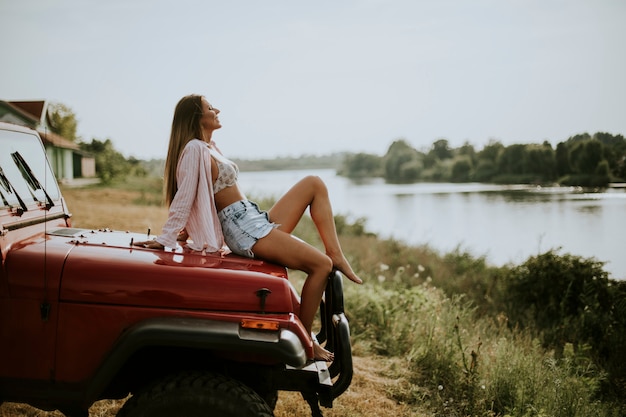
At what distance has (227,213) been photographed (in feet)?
11.8

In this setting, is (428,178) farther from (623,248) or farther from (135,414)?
(135,414)

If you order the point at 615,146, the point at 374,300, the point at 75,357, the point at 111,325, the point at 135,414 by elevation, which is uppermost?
the point at 615,146

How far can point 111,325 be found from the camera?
2.59m

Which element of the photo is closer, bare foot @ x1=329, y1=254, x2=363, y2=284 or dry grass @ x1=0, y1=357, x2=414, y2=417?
bare foot @ x1=329, y1=254, x2=363, y2=284

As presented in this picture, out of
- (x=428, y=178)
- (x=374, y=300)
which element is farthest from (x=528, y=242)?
(x=428, y=178)

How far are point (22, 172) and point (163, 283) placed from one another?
1433 millimetres

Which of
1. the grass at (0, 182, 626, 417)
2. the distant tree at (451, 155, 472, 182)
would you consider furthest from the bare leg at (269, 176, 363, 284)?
the distant tree at (451, 155, 472, 182)

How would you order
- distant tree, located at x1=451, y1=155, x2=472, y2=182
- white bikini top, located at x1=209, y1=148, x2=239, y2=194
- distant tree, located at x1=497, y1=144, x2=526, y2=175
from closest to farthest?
white bikini top, located at x1=209, y1=148, x2=239, y2=194 < distant tree, located at x1=497, y1=144, x2=526, y2=175 < distant tree, located at x1=451, y1=155, x2=472, y2=182

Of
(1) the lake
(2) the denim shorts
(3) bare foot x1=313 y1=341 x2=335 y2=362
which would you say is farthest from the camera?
(1) the lake

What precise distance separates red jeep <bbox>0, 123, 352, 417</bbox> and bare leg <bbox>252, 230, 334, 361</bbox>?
47cm

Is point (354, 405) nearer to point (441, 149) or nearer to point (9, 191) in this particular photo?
point (9, 191)

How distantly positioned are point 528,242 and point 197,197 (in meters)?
15.2

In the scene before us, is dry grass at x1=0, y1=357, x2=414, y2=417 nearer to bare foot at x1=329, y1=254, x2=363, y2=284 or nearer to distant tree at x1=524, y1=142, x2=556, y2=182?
bare foot at x1=329, y1=254, x2=363, y2=284

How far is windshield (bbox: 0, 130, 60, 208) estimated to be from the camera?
311 centimetres
